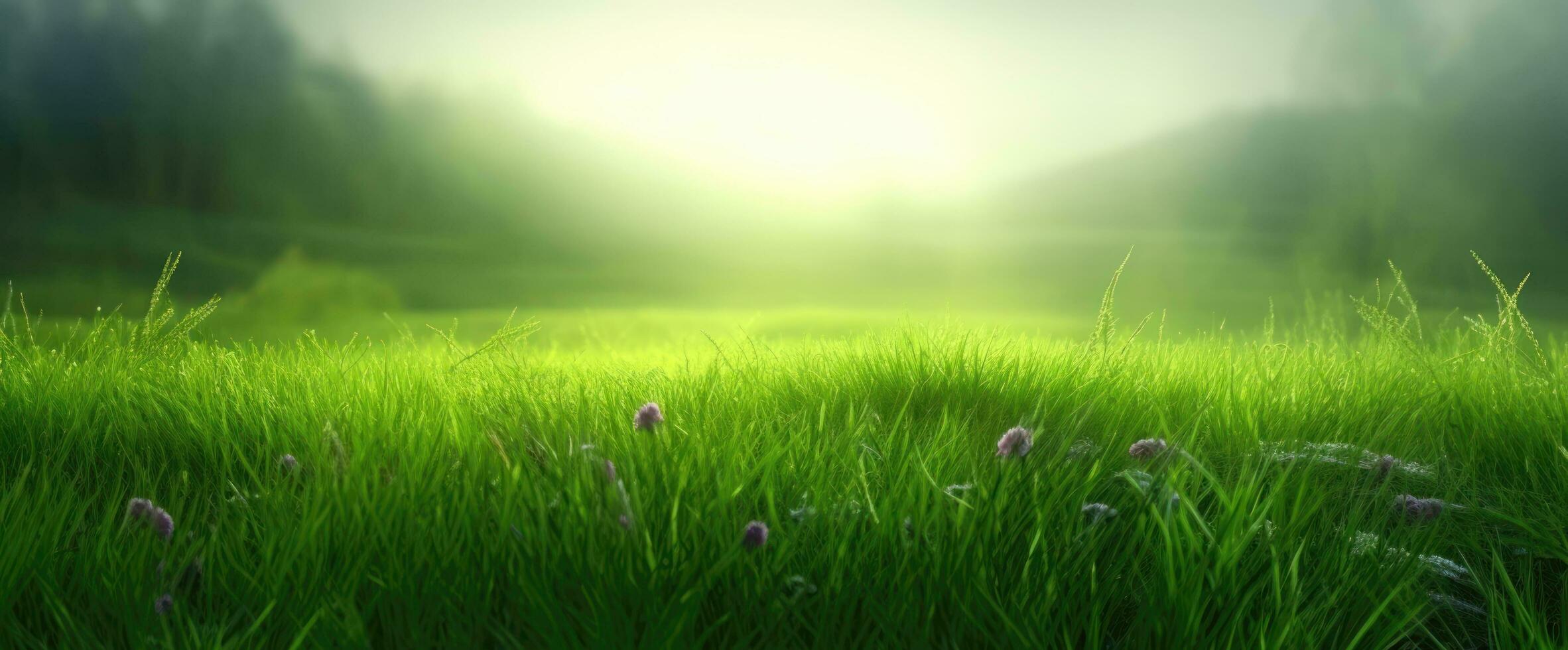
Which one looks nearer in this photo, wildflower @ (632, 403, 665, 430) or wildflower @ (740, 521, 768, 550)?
wildflower @ (740, 521, 768, 550)

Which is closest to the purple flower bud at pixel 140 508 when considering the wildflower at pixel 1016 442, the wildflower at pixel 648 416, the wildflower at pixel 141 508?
the wildflower at pixel 141 508

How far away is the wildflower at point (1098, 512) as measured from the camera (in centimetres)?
174

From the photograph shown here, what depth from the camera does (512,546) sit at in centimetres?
171

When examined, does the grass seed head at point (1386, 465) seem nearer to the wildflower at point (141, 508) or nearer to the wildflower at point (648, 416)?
the wildflower at point (648, 416)

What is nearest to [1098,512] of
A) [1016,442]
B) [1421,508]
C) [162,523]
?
[1016,442]

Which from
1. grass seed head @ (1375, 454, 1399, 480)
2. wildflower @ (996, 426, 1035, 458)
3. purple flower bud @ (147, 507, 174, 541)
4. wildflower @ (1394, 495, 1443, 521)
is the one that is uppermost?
wildflower @ (996, 426, 1035, 458)

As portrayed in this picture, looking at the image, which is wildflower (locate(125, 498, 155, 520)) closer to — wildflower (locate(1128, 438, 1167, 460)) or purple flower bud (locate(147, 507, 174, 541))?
purple flower bud (locate(147, 507, 174, 541))

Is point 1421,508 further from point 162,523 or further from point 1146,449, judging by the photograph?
point 162,523

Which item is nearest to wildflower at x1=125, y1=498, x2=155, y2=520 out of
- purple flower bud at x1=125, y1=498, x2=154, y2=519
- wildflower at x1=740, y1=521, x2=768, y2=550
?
purple flower bud at x1=125, y1=498, x2=154, y2=519

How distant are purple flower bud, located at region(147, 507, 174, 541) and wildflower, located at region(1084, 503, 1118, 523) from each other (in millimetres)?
1830

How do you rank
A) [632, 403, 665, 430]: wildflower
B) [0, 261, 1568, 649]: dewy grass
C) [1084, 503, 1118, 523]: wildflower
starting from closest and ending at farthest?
[0, 261, 1568, 649]: dewy grass
[1084, 503, 1118, 523]: wildflower
[632, 403, 665, 430]: wildflower

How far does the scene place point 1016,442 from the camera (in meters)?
1.86

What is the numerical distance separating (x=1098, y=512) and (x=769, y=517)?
0.65 metres

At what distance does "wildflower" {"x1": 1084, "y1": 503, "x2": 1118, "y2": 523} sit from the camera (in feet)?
5.70
